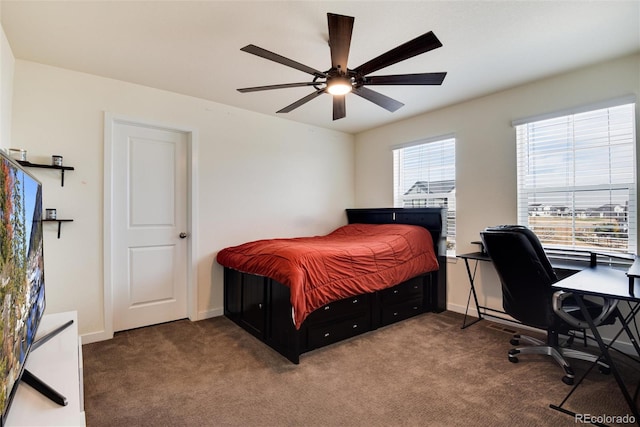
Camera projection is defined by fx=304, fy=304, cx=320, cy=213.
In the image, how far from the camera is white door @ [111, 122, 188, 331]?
296cm

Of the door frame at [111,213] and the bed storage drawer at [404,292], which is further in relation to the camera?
the bed storage drawer at [404,292]

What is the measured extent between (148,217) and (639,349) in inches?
167

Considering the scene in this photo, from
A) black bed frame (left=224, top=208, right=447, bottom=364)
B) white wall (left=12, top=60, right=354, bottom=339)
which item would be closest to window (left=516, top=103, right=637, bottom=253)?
black bed frame (left=224, top=208, right=447, bottom=364)

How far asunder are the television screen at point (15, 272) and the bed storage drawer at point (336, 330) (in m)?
1.78

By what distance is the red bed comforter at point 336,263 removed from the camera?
7.73 ft

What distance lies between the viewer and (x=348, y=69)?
6.78ft

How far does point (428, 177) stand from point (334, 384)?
2.80 meters

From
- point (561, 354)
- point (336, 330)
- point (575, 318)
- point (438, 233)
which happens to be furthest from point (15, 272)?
point (438, 233)

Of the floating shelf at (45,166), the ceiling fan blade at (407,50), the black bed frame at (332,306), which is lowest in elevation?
the black bed frame at (332,306)

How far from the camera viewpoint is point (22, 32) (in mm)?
2111

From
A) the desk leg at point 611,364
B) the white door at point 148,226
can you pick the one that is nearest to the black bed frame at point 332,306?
the white door at point 148,226

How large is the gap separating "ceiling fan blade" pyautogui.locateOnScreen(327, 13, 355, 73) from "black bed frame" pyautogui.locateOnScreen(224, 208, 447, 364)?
1.64m

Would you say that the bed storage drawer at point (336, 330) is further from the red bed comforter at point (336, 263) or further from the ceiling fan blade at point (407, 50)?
the ceiling fan blade at point (407, 50)

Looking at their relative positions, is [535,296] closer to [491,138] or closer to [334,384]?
[334,384]
